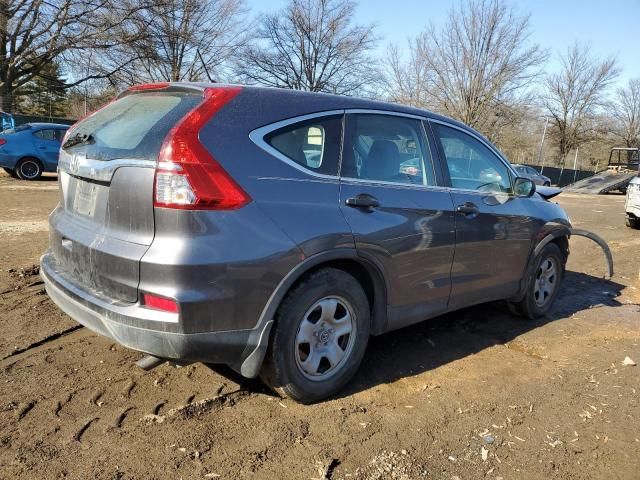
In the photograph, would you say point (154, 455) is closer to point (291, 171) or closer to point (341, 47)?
point (291, 171)

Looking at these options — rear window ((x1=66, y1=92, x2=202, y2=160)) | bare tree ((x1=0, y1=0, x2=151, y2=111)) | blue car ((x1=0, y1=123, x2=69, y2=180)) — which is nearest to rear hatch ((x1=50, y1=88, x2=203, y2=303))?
rear window ((x1=66, y1=92, x2=202, y2=160))

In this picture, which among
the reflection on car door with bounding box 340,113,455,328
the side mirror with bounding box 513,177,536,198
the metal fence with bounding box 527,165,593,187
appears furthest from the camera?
the metal fence with bounding box 527,165,593,187

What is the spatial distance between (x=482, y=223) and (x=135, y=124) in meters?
2.54

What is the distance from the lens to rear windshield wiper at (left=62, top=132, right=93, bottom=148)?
3.08 meters

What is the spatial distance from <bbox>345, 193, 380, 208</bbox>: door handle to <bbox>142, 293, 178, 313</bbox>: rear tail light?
3.72 feet

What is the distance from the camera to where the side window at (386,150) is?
10.6ft

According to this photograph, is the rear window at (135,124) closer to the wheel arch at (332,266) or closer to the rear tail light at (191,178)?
the rear tail light at (191,178)

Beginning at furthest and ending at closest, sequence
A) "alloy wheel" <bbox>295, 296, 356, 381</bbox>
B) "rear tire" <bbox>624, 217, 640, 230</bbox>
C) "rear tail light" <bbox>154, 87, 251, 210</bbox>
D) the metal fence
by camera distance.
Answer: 1. the metal fence
2. "rear tire" <bbox>624, 217, 640, 230</bbox>
3. "alloy wheel" <bbox>295, 296, 356, 381</bbox>
4. "rear tail light" <bbox>154, 87, 251, 210</bbox>

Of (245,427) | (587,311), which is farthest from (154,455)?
(587,311)

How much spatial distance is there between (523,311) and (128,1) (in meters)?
25.4

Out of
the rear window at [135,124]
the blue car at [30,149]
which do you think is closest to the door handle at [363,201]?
the rear window at [135,124]

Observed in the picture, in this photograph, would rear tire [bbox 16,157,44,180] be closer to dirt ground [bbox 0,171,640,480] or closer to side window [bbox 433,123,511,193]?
dirt ground [bbox 0,171,640,480]

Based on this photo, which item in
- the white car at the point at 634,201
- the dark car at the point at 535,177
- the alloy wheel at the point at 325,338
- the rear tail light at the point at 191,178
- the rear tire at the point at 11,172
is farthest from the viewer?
the rear tire at the point at 11,172

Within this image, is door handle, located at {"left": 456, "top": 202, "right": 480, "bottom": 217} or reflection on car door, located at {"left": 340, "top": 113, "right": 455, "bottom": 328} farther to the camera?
door handle, located at {"left": 456, "top": 202, "right": 480, "bottom": 217}
